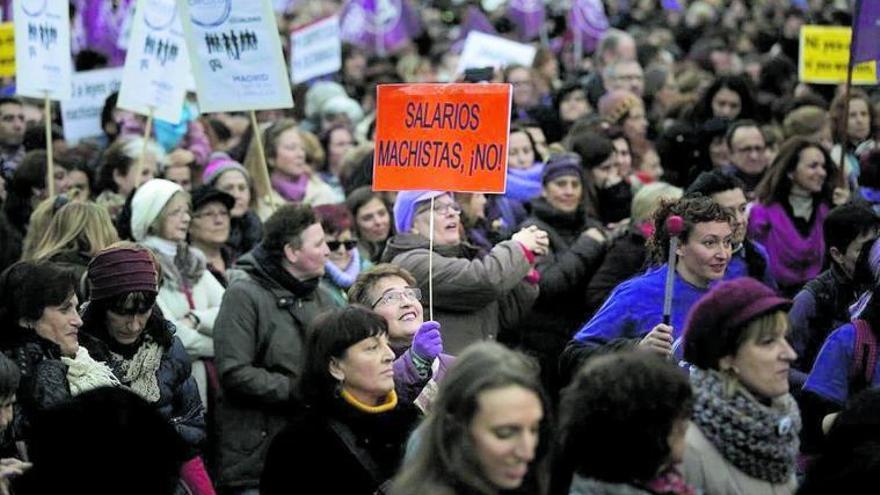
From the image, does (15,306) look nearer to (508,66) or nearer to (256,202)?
(256,202)

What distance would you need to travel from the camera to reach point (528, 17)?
22000 mm

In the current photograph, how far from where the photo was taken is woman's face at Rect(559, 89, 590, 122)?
14977mm

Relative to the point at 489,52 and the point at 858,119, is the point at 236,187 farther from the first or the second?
the point at 489,52

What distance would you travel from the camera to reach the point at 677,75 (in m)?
18.3

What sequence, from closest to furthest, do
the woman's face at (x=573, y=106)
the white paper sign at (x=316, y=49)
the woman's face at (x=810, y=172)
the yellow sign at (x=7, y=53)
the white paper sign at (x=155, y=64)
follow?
the woman's face at (x=810, y=172) → the white paper sign at (x=155, y=64) → the yellow sign at (x=7, y=53) → the woman's face at (x=573, y=106) → the white paper sign at (x=316, y=49)

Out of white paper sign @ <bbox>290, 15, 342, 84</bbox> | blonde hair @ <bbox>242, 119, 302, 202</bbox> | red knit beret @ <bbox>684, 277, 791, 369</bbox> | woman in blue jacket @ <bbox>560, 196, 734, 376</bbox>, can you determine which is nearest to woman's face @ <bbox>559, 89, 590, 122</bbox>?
white paper sign @ <bbox>290, 15, 342, 84</bbox>

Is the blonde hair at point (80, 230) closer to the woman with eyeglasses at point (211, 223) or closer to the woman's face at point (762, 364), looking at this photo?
the woman with eyeglasses at point (211, 223)

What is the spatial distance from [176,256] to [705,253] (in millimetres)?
3237

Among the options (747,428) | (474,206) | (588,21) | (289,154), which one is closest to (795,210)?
(474,206)

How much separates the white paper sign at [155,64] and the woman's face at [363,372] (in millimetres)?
5725

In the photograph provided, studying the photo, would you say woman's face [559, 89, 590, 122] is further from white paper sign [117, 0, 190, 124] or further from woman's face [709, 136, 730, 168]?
white paper sign [117, 0, 190, 124]

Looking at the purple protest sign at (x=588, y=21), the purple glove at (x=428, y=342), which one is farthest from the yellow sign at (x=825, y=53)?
the purple glove at (x=428, y=342)

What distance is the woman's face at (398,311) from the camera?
7.56 metres

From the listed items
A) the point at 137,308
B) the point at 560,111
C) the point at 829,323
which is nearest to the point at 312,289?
the point at 137,308
